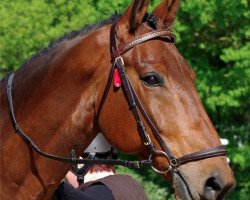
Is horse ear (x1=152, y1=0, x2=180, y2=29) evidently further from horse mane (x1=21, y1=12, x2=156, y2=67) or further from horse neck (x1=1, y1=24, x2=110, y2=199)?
horse neck (x1=1, y1=24, x2=110, y2=199)

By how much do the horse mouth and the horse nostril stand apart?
86 millimetres

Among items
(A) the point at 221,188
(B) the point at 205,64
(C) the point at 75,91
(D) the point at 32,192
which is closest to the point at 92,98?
(C) the point at 75,91

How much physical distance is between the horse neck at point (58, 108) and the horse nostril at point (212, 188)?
0.77 m

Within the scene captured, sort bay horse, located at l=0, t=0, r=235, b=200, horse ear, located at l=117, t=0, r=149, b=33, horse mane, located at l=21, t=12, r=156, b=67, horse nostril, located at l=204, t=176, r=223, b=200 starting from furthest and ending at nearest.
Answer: horse mane, located at l=21, t=12, r=156, b=67 → horse ear, located at l=117, t=0, r=149, b=33 → bay horse, located at l=0, t=0, r=235, b=200 → horse nostril, located at l=204, t=176, r=223, b=200

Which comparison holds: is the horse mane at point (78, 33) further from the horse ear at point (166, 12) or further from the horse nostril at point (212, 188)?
the horse nostril at point (212, 188)

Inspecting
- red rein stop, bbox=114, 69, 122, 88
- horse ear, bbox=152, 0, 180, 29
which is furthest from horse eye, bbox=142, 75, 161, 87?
horse ear, bbox=152, 0, 180, 29

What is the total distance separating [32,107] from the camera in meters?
3.87

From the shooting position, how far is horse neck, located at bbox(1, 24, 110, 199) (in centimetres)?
374

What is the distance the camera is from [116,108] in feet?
11.9

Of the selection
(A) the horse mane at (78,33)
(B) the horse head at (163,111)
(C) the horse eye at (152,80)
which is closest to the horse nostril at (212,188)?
(B) the horse head at (163,111)

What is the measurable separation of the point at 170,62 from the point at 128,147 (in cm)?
52

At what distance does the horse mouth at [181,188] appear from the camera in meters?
3.42

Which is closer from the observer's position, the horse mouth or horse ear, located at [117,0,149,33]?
the horse mouth

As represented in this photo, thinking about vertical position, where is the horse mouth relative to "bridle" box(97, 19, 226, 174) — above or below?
below
